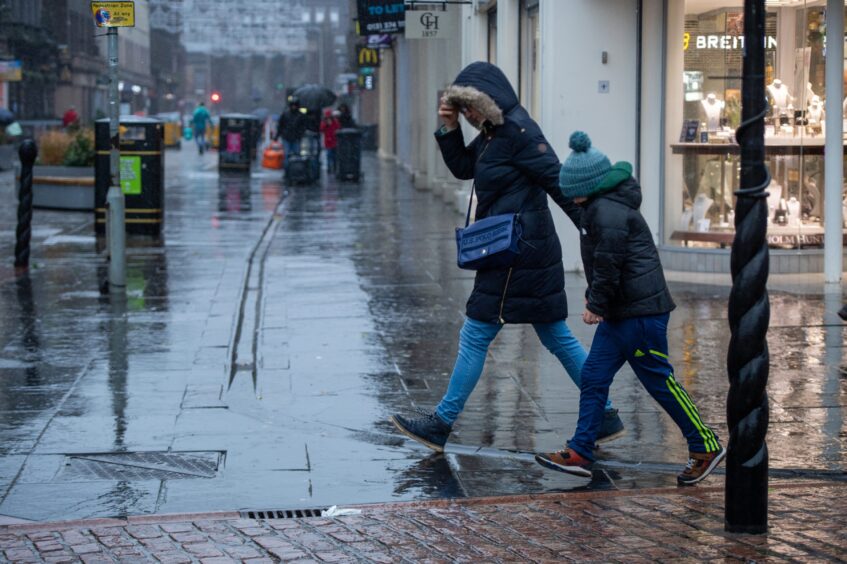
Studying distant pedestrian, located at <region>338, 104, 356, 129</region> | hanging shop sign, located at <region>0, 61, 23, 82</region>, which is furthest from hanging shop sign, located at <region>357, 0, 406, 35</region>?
hanging shop sign, located at <region>0, 61, 23, 82</region>

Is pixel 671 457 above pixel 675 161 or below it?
below

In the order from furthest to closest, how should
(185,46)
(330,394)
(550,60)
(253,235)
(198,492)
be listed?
(185,46)
(253,235)
(550,60)
(330,394)
(198,492)

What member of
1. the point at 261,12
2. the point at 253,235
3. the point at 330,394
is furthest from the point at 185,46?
the point at 330,394

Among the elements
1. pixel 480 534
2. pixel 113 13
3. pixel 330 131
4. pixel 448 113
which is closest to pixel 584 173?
pixel 448 113

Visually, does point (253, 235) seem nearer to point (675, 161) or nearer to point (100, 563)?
point (675, 161)

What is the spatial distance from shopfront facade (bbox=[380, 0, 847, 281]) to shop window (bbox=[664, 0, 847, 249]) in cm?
1

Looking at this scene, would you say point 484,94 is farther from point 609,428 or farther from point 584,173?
point 609,428

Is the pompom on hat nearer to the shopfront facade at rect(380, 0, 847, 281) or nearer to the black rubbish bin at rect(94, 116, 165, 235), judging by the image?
the shopfront facade at rect(380, 0, 847, 281)

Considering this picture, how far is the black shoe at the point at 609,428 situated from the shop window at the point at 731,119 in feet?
22.0

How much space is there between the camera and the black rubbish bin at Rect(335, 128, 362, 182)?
3095 cm

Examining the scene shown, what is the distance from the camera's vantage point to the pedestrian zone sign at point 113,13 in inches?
511

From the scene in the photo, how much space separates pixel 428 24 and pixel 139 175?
5.87m

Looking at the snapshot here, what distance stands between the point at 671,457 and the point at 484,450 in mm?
968

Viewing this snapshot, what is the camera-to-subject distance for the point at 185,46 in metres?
102
